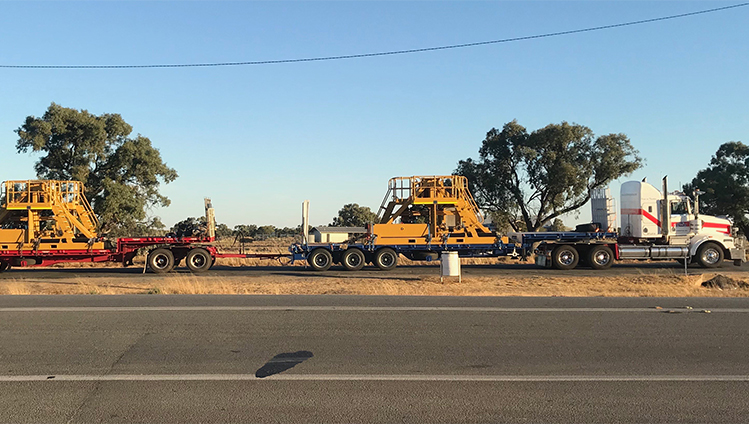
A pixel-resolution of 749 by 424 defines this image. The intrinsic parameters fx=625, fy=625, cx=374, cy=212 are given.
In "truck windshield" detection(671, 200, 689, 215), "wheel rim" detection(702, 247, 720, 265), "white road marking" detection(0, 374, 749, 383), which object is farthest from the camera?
"truck windshield" detection(671, 200, 689, 215)

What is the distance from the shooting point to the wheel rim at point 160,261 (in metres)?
24.7

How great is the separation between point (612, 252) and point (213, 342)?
70.0ft

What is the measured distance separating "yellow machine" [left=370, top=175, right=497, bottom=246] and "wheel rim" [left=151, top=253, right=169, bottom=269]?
8294mm

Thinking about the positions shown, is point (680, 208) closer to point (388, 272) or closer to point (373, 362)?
point (388, 272)

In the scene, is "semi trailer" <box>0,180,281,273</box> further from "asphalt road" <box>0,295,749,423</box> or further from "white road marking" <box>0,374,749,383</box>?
"white road marking" <box>0,374,749,383</box>

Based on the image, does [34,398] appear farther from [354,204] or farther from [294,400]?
[354,204]

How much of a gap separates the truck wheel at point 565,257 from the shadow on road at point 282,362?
19809mm

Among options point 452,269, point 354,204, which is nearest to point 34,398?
point 452,269

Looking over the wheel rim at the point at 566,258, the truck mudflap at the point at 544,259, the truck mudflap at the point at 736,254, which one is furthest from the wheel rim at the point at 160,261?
the truck mudflap at the point at 736,254

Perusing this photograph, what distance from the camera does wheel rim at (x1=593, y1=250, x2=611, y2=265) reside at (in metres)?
25.5

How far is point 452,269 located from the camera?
65.6 feet

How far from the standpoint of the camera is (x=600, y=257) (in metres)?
25.5

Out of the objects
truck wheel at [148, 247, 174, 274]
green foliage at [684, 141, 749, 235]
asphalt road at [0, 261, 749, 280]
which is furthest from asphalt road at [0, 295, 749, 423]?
green foliage at [684, 141, 749, 235]

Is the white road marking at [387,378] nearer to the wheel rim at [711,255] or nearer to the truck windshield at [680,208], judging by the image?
the wheel rim at [711,255]
